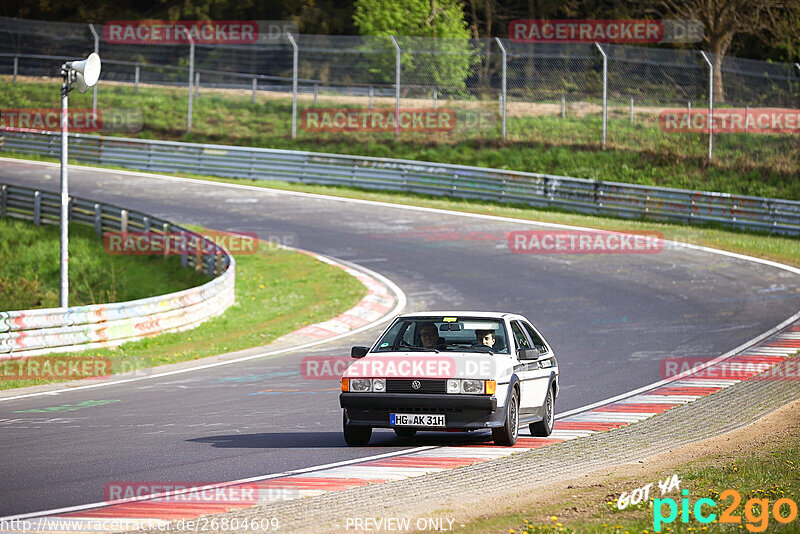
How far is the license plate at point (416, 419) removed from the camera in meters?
10.3

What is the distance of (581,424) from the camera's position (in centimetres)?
1240

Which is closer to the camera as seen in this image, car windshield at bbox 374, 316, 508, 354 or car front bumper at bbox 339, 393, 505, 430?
car front bumper at bbox 339, 393, 505, 430

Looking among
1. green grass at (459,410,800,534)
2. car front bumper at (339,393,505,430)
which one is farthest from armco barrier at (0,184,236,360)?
green grass at (459,410,800,534)

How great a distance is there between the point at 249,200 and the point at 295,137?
7.58 metres

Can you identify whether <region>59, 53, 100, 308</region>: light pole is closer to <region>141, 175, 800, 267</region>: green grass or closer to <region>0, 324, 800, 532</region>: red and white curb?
<region>0, 324, 800, 532</region>: red and white curb

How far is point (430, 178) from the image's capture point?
36.7 meters

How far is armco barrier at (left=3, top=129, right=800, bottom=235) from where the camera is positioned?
31.5 meters

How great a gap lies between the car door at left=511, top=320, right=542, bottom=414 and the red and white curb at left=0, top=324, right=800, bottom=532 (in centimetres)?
40

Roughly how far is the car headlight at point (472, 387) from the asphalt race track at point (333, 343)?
1118 mm
